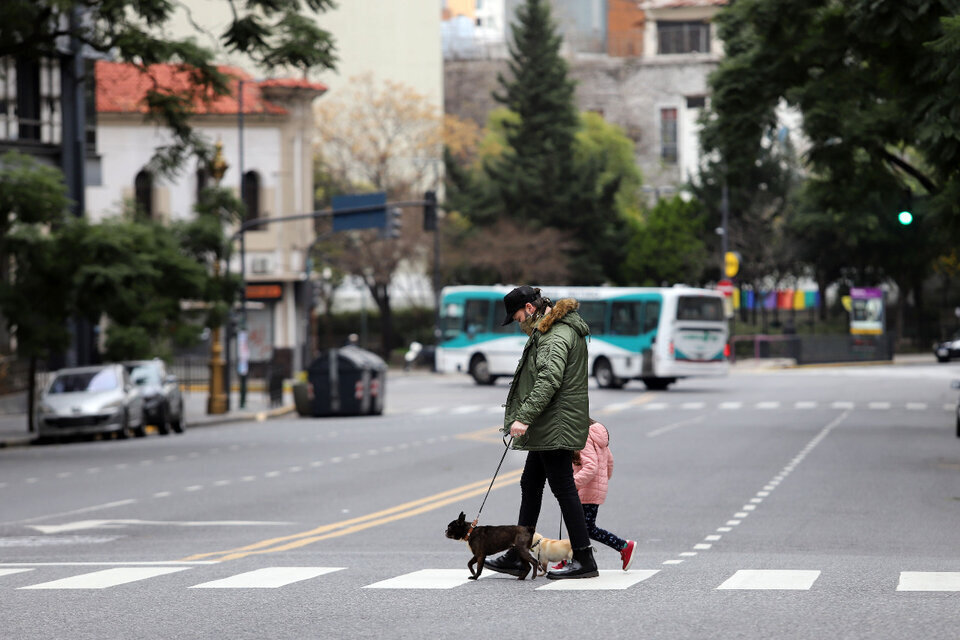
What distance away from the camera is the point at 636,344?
5088 cm

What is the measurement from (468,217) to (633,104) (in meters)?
26.6

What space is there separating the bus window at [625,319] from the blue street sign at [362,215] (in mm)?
8414

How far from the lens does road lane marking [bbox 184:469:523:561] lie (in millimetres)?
12850

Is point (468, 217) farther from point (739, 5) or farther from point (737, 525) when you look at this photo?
point (737, 525)

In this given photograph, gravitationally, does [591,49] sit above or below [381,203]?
above

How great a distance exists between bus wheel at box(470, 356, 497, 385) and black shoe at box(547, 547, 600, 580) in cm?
4485

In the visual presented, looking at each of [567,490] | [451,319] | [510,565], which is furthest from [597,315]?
[567,490]

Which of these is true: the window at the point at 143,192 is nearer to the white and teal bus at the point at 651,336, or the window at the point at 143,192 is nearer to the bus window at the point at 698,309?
the white and teal bus at the point at 651,336

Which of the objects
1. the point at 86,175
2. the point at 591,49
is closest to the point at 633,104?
the point at 591,49

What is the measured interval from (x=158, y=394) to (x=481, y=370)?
73.7 ft

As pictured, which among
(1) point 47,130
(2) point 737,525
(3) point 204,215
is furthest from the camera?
(1) point 47,130

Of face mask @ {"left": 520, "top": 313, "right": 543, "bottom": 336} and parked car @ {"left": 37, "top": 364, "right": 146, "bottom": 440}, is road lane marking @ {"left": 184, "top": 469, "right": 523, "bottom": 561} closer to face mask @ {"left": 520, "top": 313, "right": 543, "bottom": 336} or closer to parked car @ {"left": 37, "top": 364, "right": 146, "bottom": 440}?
face mask @ {"left": 520, "top": 313, "right": 543, "bottom": 336}

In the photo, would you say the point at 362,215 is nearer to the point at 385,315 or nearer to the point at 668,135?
the point at 385,315

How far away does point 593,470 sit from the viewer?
10.3 m
